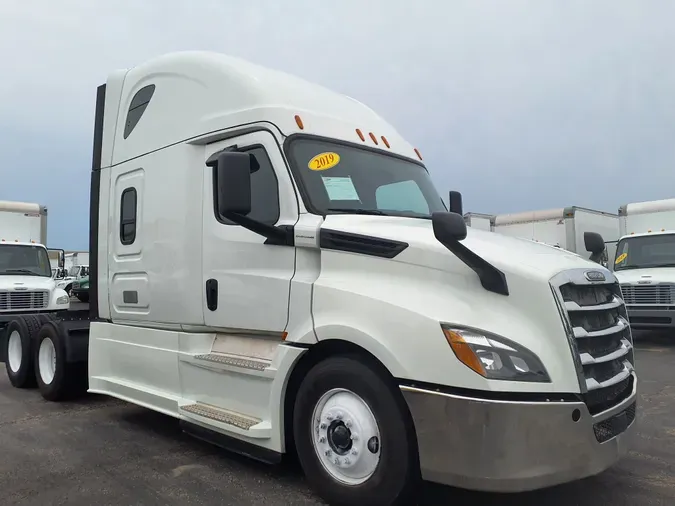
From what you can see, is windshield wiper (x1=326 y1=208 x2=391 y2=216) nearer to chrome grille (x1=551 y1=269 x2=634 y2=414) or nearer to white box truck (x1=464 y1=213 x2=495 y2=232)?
chrome grille (x1=551 y1=269 x2=634 y2=414)

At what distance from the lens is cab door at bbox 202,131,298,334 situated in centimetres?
420

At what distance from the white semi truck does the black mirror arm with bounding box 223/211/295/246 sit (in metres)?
0.02

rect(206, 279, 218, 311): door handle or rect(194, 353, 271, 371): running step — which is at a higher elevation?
rect(206, 279, 218, 311): door handle

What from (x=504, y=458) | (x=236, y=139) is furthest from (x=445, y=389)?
(x=236, y=139)

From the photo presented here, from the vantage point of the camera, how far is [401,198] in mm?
4719

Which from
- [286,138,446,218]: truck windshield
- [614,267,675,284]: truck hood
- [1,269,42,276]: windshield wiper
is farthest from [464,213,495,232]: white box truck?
[286,138,446,218]: truck windshield

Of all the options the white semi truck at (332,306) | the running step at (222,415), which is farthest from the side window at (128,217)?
the running step at (222,415)

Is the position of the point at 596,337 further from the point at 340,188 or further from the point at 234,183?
the point at 234,183

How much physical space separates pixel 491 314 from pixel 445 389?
1.57 ft

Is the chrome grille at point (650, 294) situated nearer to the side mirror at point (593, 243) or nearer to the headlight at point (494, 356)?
the side mirror at point (593, 243)

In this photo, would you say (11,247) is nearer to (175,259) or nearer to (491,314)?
(175,259)

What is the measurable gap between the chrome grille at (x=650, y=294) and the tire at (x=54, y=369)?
10572 mm

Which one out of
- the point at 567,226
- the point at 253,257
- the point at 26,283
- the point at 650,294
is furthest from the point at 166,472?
the point at 567,226

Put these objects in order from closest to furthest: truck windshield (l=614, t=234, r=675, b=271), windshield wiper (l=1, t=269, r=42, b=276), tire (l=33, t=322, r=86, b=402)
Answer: tire (l=33, t=322, r=86, b=402)
windshield wiper (l=1, t=269, r=42, b=276)
truck windshield (l=614, t=234, r=675, b=271)
